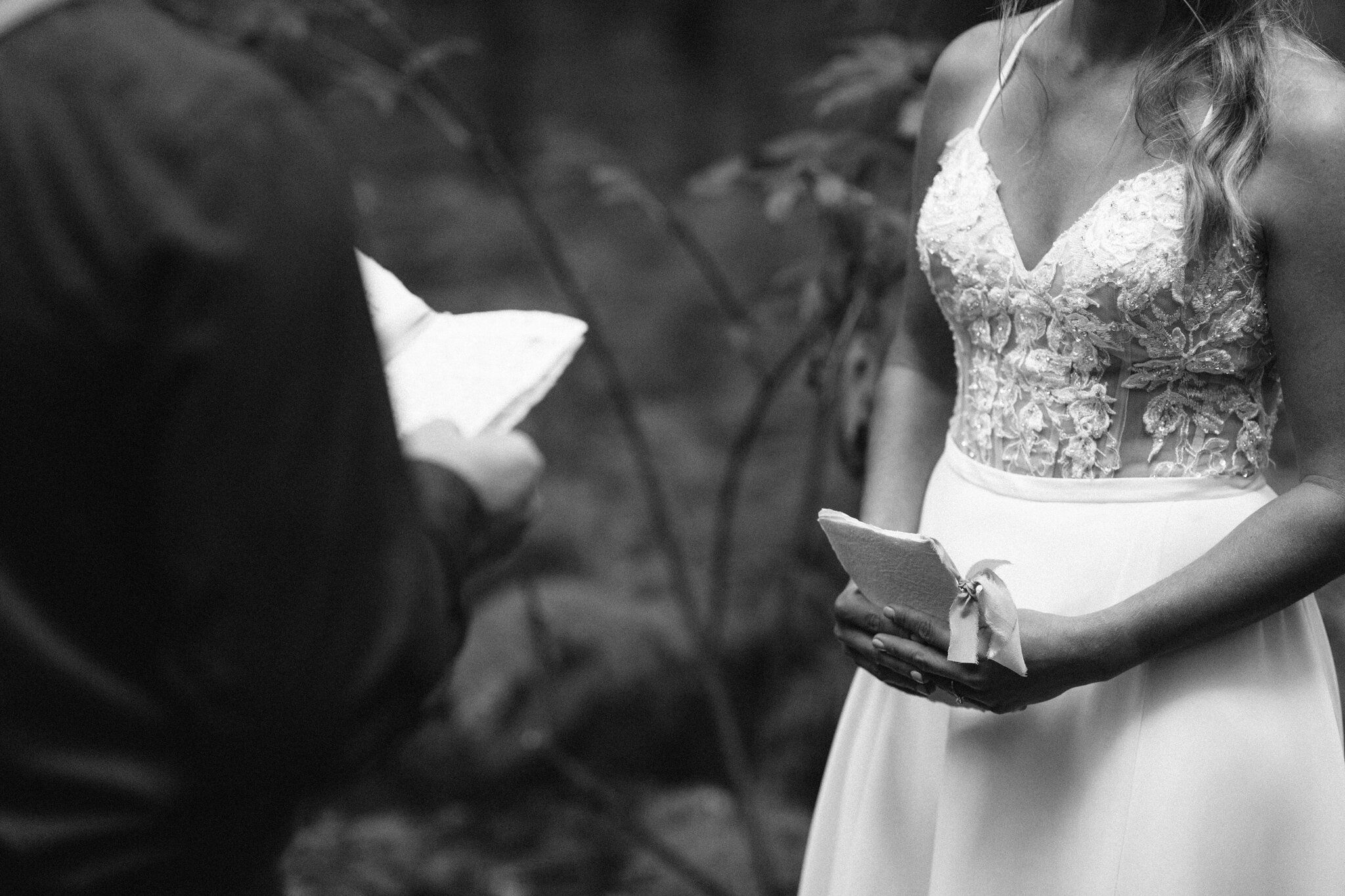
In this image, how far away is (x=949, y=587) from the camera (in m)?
1.46

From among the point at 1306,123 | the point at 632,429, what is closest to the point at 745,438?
the point at 632,429

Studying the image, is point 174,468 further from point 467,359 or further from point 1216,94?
point 1216,94

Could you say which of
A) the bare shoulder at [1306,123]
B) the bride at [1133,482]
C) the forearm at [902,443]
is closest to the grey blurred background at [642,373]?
the forearm at [902,443]

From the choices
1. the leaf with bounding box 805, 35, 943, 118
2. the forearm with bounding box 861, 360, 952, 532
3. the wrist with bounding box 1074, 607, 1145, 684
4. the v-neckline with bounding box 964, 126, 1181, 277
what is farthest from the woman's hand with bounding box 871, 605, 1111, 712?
the leaf with bounding box 805, 35, 943, 118

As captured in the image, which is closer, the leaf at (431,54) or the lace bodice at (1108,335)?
the lace bodice at (1108,335)

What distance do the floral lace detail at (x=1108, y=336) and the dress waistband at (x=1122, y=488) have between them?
1cm

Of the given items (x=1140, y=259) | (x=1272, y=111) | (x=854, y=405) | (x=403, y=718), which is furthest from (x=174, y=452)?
(x=854, y=405)

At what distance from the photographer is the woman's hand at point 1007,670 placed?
4.84 feet

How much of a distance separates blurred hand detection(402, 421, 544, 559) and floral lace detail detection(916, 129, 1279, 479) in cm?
74

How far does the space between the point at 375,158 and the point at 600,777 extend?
123 inches

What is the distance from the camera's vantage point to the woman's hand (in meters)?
1.48

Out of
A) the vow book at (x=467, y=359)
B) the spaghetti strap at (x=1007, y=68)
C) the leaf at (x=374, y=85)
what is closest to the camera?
the vow book at (x=467, y=359)

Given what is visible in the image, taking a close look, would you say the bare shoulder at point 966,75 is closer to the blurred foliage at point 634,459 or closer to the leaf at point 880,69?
the blurred foliage at point 634,459

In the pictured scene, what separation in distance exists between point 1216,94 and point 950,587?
2.10 ft
